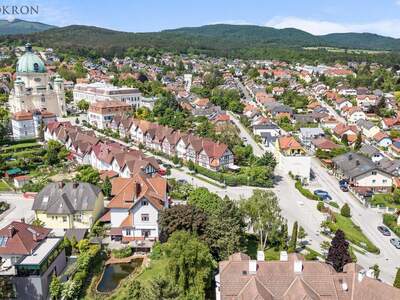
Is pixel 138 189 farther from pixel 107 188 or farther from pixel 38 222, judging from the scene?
pixel 38 222

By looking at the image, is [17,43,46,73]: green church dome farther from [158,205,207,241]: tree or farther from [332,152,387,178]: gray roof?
[158,205,207,241]: tree

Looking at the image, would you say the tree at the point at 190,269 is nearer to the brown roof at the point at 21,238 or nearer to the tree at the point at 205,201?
the tree at the point at 205,201

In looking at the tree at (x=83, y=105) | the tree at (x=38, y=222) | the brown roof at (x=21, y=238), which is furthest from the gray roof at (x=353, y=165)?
the tree at (x=83, y=105)

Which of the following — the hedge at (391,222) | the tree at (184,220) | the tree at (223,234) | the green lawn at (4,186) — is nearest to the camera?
the tree at (223,234)

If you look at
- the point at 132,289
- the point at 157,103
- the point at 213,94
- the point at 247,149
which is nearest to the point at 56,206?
the point at 132,289

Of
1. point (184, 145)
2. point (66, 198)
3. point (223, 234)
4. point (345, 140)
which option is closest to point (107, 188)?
point (66, 198)

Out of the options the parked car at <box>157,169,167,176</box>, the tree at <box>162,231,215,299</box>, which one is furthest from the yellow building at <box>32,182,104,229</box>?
the tree at <box>162,231,215,299</box>
